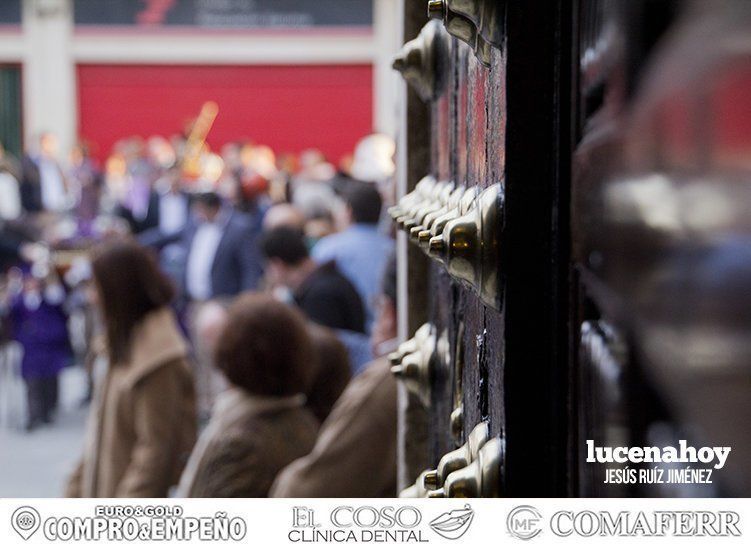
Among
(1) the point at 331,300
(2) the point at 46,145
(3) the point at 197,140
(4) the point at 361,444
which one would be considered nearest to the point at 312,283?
(1) the point at 331,300

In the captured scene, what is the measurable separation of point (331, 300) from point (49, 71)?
12.8 meters

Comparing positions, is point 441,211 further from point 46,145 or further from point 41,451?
point 46,145

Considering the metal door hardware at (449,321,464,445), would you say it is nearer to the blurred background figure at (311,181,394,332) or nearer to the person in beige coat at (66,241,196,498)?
the person in beige coat at (66,241,196,498)

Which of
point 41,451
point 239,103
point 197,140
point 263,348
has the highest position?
point 239,103

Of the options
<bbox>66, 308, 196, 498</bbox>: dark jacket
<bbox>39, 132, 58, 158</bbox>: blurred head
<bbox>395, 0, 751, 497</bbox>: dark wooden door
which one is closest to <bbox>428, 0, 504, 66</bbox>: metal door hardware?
<bbox>395, 0, 751, 497</bbox>: dark wooden door

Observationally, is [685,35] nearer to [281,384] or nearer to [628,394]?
[628,394]

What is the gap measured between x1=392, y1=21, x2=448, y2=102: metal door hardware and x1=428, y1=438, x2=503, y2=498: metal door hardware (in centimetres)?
39

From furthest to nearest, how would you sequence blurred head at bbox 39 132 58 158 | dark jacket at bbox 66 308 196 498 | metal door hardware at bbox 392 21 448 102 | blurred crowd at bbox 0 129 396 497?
blurred head at bbox 39 132 58 158 < dark jacket at bbox 66 308 196 498 < blurred crowd at bbox 0 129 396 497 < metal door hardware at bbox 392 21 448 102

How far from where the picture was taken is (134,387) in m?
3.13

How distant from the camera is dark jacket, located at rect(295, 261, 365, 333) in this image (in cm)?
430

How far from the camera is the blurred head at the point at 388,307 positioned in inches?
116

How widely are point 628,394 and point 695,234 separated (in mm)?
94

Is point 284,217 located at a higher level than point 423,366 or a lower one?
higher

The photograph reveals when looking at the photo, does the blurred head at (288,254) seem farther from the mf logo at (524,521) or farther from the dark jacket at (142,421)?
the mf logo at (524,521)
